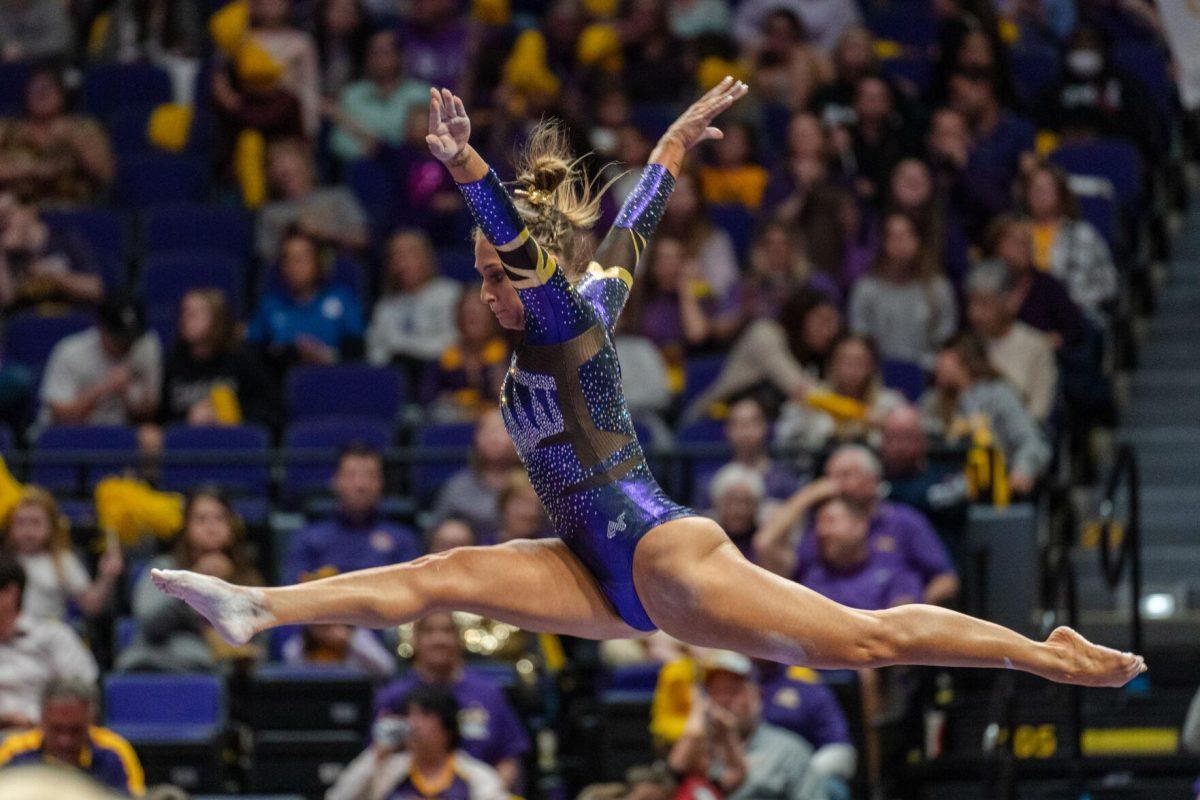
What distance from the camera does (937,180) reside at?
10.5 metres

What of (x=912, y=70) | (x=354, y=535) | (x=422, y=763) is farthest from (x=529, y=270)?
(x=912, y=70)

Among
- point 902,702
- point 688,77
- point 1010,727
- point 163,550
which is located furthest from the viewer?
point 688,77

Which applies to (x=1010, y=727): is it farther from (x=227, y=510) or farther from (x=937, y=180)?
(x=937, y=180)

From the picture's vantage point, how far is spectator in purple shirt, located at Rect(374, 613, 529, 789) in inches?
293

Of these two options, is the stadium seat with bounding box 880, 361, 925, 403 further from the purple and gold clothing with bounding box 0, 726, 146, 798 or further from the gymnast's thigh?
the gymnast's thigh

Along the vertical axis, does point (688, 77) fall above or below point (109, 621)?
above

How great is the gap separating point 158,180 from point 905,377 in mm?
4639

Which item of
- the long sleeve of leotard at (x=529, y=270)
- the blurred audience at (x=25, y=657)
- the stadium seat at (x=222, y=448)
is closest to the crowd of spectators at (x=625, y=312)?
the blurred audience at (x=25, y=657)

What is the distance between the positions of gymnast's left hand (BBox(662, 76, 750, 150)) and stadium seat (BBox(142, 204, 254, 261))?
5.94 meters

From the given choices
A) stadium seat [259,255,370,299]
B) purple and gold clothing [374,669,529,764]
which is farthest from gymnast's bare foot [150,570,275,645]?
stadium seat [259,255,370,299]

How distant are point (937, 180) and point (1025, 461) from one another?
7.21ft

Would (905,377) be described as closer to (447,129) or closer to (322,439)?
(322,439)

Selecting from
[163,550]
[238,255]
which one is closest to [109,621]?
[163,550]

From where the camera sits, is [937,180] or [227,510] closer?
[227,510]
